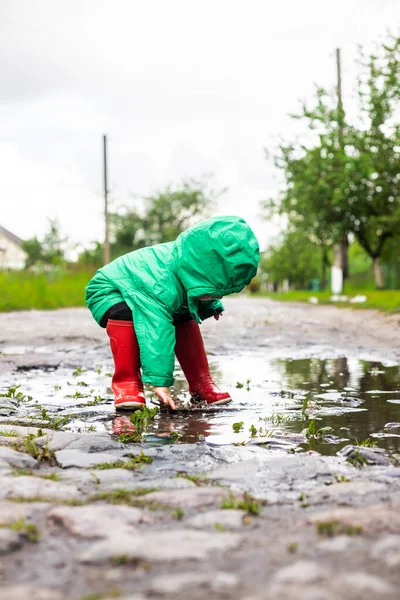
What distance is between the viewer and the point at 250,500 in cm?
219

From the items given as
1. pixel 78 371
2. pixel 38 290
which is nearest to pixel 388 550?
pixel 78 371

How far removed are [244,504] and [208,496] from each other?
0.47 ft

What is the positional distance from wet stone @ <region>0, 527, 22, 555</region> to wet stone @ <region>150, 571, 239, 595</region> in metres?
0.42

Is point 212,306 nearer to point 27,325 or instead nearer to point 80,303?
point 27,325

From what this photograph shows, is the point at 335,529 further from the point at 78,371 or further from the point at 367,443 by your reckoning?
the point at 78,371

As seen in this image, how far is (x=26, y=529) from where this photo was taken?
1.89m

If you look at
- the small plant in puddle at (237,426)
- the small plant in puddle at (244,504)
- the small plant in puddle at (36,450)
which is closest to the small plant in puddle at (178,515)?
the small plant in puddle at (244,504)

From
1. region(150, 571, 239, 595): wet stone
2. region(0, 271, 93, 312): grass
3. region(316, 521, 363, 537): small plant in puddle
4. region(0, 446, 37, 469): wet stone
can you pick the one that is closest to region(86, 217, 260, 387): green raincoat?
region(0, 446, 37, 469): wet stone

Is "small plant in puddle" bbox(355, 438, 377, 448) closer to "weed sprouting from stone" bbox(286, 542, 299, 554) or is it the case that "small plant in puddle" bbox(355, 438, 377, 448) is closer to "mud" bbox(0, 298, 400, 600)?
"mud" bbox(0, 298, 400, 600)

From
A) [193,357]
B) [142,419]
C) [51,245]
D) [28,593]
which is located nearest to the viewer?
[28,593]

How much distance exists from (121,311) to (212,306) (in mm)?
620

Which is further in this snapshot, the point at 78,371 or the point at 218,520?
the point at 78,371

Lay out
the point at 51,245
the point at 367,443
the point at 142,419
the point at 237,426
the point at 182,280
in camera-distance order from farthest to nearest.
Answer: the point at 51,245
the point at 182,280
the point at 142,419
the point at 237,426
the point at 367,443

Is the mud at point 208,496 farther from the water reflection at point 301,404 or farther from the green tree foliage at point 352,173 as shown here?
the green tree foliage at point 352,173
